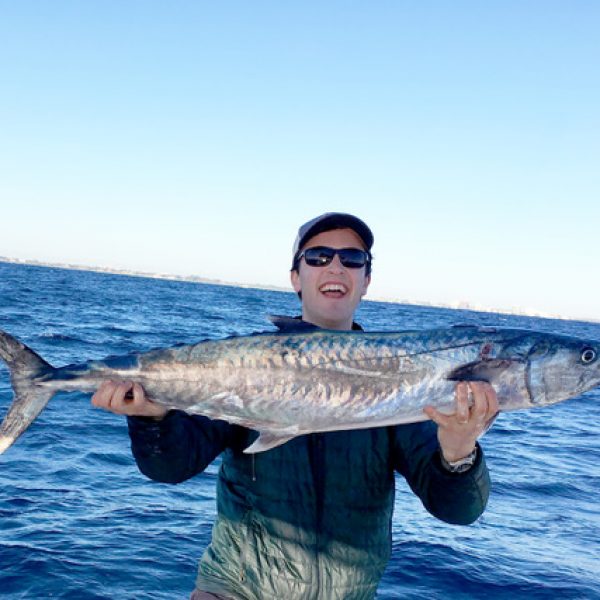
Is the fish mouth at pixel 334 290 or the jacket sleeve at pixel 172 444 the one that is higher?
the fish mouth at pixel 334 290

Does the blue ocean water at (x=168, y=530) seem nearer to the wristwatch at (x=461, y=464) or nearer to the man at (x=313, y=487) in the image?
the man at (x=313, y=487)

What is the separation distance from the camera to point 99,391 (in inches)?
175

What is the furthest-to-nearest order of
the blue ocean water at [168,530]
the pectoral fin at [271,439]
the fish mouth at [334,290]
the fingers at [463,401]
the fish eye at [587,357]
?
the blue ocean water at [168,530]
the fish mouth at [334,290]
the fish eye at [587,357]
the pectoral fin at [271,439]
the fingers at [463,401]

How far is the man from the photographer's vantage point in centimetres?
418

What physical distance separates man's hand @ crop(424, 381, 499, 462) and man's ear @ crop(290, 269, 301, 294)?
1779 mm

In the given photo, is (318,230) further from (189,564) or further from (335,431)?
(189,564)

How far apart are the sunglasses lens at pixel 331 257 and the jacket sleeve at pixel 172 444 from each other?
1513 mm

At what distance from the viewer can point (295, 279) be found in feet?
18.5

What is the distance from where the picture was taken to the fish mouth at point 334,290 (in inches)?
199

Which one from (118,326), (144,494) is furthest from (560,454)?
(118,326)

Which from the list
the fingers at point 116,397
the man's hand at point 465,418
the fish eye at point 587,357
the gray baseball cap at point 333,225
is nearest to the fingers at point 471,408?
the man's hand at point 465,418

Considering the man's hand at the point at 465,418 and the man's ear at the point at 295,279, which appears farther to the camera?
the man's ear at the point at 295,279

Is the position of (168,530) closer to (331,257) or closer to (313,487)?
(313,487)

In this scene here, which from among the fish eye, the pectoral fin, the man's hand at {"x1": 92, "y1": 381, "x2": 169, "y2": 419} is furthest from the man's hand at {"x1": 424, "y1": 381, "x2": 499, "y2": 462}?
the man's hand at {"x1": 92, "y1": 381, "x2": 169, "y2": 419}
